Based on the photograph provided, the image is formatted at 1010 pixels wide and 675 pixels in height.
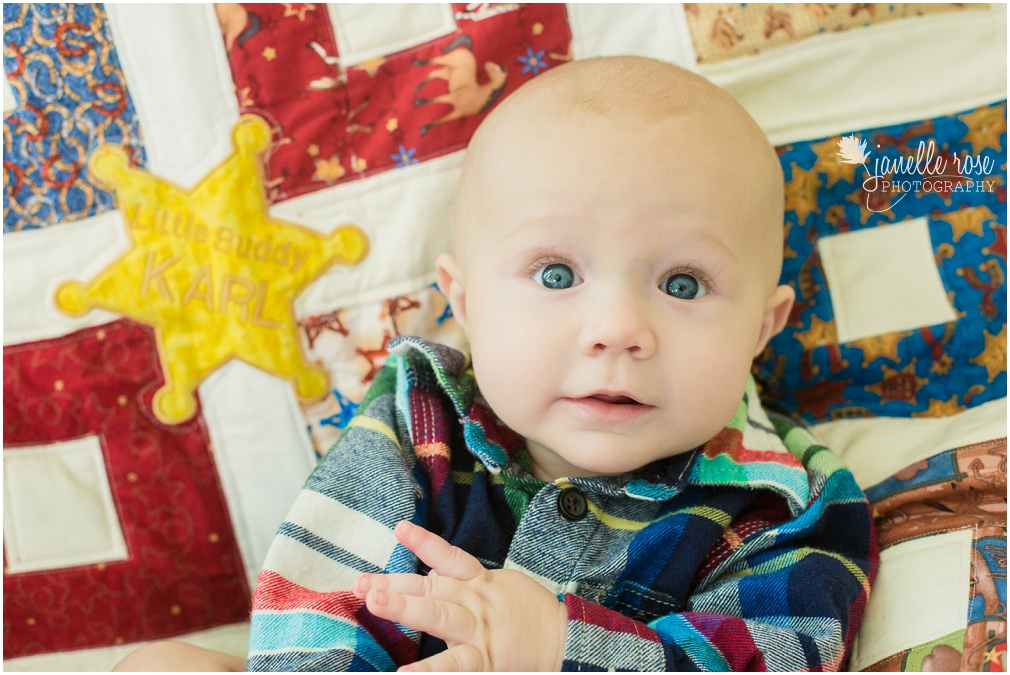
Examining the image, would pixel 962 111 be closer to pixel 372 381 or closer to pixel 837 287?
pixel 837 287

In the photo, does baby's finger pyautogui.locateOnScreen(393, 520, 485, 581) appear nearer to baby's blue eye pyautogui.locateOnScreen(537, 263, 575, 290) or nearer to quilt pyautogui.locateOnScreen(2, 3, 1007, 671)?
baby's blue eye pyautogui.locateOnScreen(537, 263, 575, 290)

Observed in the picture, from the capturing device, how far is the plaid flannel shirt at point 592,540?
0.92 meters

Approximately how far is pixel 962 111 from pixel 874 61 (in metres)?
0.15

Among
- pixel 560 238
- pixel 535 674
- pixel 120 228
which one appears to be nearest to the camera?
pixel 535 674

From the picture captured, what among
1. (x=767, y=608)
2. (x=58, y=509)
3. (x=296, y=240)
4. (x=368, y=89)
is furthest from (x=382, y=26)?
(x=767, y=608)

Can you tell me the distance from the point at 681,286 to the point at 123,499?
2.81 feet

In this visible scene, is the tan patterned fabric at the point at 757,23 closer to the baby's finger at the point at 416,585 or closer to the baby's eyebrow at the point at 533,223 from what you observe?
the baby's eyebrow at the point at 533,223

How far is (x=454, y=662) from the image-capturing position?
0.82 meters

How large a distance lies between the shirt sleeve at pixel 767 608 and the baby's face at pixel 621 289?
0.56 feet

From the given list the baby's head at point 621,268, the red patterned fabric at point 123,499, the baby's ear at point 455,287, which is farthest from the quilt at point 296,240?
the baby's head at point 621,268

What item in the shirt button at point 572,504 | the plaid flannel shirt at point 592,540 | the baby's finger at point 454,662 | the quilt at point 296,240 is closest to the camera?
the baby's finger at point 454,662

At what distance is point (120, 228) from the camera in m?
1.22

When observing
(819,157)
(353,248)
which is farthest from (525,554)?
(819,157)

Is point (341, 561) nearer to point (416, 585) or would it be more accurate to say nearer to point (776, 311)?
point (416, 585)
